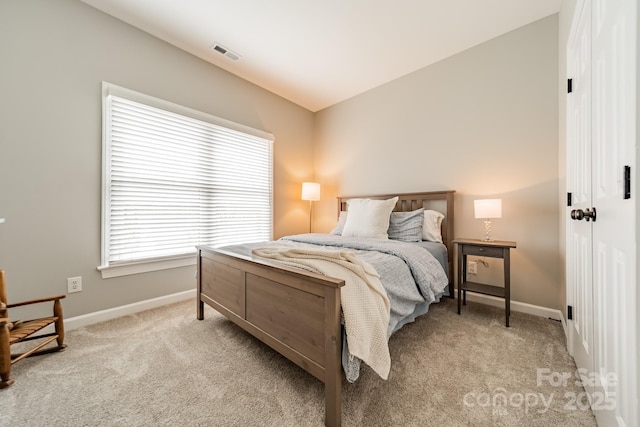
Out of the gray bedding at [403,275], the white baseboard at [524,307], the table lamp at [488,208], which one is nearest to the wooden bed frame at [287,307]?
the gray bedding at [403,275]

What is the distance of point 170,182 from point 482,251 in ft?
10.3

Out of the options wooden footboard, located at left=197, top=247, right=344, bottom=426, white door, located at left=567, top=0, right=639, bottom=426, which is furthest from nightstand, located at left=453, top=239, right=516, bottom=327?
wooden footboard, located at left=197, top=247, right=344, bottom=426

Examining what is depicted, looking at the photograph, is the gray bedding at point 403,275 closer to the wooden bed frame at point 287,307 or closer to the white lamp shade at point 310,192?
the wooden bed frame at point 287,307

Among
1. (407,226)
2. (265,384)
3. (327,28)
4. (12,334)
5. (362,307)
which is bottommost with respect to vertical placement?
(265,384)

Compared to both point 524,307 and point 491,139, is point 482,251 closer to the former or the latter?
point 524,307

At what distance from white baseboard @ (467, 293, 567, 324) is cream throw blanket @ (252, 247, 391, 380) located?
1.87 meters

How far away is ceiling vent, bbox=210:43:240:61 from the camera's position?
265 centimetres

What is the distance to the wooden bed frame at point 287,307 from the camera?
1.11 metres

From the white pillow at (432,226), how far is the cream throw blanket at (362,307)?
155 cm

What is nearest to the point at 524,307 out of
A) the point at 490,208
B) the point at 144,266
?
the point at 490,208

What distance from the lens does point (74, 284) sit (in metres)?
2.07

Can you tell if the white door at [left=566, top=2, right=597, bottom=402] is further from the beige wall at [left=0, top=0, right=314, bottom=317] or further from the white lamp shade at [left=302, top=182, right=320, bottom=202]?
the beige wall at [left=0, top=0, right=314, bottom=317]

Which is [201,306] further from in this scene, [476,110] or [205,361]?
[476,110]

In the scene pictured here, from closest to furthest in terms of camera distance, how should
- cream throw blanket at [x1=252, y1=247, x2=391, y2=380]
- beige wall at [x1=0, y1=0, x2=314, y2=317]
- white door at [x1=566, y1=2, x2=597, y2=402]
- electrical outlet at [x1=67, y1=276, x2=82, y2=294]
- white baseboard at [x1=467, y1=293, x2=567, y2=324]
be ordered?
cream throw blanket at [x1=252, y1=247, x2=391, y2=380]
white door at [x1=566, y1=2, x2=597, y2=402]
beige wall at [x1=0, y1=0, x2=314, y2=317]
electrical outlet at [x1=67, y1=276, x2=82, y2=294]
white baseboard at [x1=467, y1=293, x2=567, y2=324]
